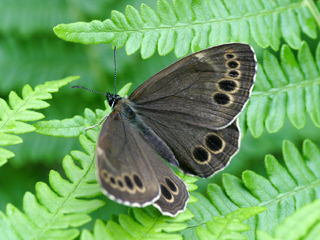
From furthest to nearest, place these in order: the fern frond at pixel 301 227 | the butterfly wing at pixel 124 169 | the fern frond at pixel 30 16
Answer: the fern frond at pixel 30 16 → the butterfly wing at pixel 124 169 → the fern frond at pixel 301 227

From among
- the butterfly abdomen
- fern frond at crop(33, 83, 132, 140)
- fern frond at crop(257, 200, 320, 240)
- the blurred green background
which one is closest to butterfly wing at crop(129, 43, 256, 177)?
the butterfly abdomen

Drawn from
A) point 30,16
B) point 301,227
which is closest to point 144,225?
point 301,227

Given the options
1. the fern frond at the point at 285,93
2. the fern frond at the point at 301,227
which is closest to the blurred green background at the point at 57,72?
the fern frond at the point at 285,93

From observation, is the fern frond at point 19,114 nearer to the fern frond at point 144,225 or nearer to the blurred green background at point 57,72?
the fern frond at point 144,225

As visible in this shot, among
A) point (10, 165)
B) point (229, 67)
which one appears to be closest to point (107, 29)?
point (229, 67)

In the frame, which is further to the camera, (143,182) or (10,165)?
(10,165)

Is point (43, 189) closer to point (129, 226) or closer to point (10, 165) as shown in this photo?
point (129, 226)
